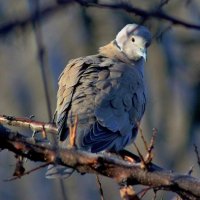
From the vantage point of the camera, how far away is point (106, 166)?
2.35 metres

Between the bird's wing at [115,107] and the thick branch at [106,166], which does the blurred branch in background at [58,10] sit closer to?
the thick branch at [106,166]

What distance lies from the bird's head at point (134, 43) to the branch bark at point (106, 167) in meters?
2.81

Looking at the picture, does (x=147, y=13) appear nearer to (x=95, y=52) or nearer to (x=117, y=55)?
(x=117, y=55)

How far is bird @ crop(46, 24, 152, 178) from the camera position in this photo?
4.27 metres

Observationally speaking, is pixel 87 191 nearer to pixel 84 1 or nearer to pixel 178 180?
pixel 178 180

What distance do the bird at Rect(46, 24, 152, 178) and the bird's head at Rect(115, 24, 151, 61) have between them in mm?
203

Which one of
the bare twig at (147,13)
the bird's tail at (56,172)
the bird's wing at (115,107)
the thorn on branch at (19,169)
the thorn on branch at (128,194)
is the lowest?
the bird's wing at (115,107)

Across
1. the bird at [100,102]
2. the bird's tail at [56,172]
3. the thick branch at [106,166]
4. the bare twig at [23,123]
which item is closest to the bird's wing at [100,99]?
the bird at [100,102]

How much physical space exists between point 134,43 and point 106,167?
9.99 feet

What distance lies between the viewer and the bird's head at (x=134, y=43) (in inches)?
203

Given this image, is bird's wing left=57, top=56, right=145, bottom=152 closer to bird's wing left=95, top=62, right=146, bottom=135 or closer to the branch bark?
bird's wing left=95, top=62, right=146, bottom=135

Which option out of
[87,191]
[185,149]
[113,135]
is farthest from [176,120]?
[113,135]

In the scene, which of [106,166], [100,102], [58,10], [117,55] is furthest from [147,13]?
[117,55]

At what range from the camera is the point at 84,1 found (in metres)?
1.79
